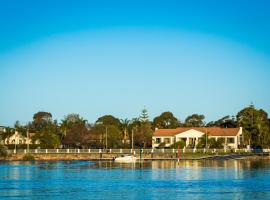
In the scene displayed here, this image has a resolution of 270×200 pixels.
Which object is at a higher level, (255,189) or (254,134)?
(254,134)

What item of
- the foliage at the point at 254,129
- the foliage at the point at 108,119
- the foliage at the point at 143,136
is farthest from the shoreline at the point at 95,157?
the foliage at the point at 108,119

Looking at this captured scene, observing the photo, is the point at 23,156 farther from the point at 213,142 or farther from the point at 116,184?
the point at 116,184

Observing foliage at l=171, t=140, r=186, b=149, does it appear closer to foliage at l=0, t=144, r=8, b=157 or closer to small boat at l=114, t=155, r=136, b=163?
small boat at l=114, t=155, r=136, b=163

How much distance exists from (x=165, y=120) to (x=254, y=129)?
184 ft

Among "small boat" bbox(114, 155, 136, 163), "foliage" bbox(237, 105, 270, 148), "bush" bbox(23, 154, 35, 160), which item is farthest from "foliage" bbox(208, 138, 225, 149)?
"bush" bbox(23, 154, 35, 160)

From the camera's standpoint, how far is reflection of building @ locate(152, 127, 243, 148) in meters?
135

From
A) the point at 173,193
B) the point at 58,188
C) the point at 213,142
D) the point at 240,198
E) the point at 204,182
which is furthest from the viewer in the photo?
the point at 213,142

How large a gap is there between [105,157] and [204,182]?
57.8 m

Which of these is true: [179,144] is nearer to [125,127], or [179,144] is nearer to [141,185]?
[125,127]

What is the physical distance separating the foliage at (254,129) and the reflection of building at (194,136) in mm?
2872

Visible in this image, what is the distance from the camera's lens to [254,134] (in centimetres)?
13762

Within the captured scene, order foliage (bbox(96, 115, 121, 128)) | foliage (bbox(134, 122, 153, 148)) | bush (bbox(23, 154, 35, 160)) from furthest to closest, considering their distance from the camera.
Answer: foliage (bbox(96, 115, 121, 128))
foliage (bbox(134, 122, 153, 148))
bush (bbox(23, 154, 35, 160))

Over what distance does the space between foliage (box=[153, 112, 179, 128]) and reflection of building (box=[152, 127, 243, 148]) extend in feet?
138

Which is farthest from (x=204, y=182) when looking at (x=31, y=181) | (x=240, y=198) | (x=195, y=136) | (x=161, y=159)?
(x=195, y=136)
